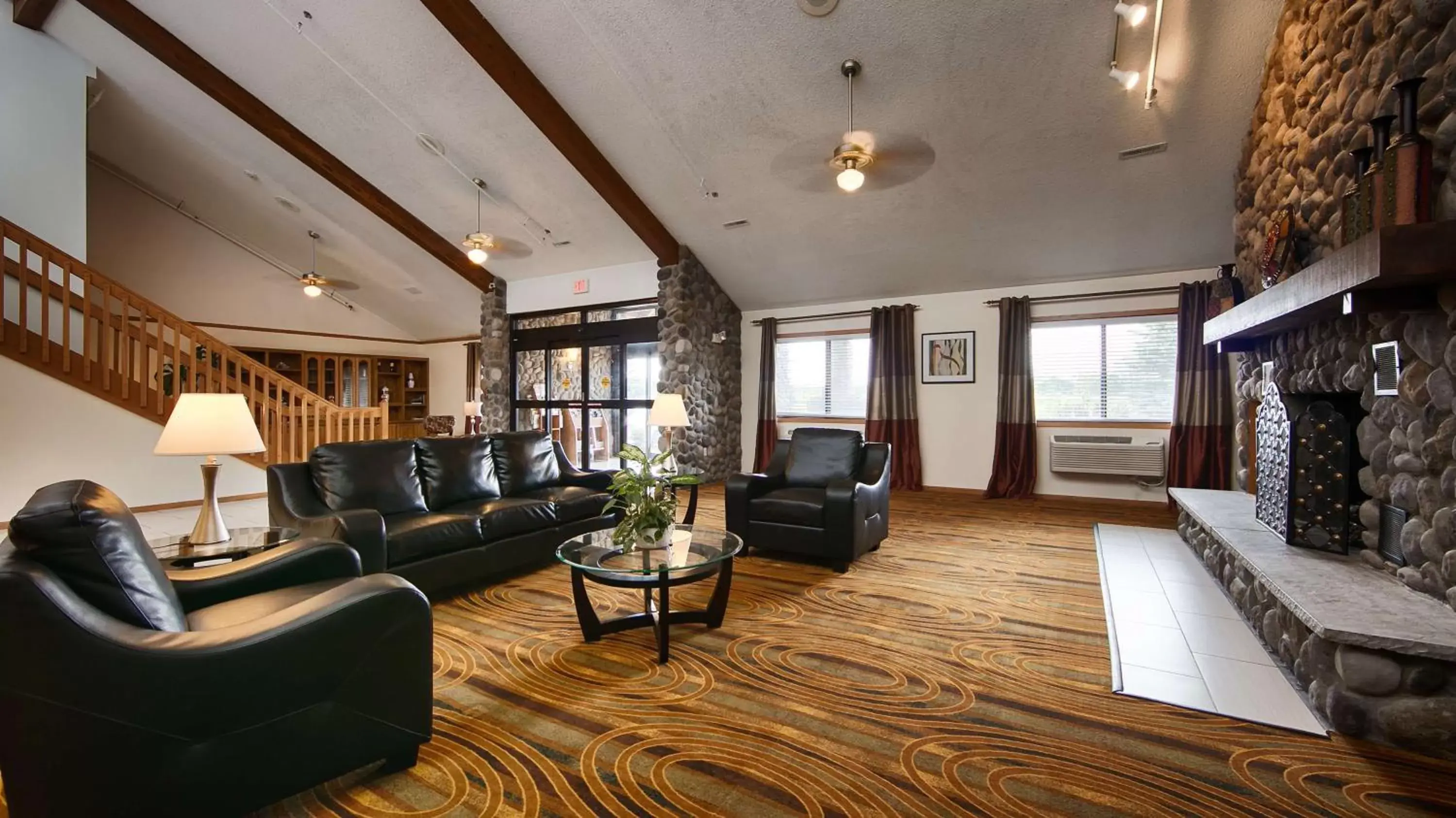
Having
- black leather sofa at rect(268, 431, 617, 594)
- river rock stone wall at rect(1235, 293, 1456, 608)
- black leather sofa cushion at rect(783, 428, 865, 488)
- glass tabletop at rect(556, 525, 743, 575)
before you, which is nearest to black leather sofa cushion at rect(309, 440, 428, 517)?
black leather sofa at rect(268, 431, 617, 594)

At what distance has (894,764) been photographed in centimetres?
186

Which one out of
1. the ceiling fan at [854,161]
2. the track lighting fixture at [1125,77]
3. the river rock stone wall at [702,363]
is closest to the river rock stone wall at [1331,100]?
the track lighting fixture at [1125,77]

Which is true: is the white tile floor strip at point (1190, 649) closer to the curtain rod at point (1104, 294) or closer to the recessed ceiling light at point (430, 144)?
the curtain rod at point (1104, 294)

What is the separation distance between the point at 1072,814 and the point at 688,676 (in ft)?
4.43

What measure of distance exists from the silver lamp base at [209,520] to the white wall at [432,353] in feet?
27.8

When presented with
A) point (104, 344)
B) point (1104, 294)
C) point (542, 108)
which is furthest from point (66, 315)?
point (1104, 294)

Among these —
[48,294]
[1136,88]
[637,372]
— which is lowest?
[637,372]

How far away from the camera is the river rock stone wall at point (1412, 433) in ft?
7.13

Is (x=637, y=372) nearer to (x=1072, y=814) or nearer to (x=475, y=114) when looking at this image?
(x=475, y=114)

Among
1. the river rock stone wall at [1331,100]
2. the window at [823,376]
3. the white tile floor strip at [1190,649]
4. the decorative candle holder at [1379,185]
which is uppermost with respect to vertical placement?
the river rock stone wall at [1331,100]

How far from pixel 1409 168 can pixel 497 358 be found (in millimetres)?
8872

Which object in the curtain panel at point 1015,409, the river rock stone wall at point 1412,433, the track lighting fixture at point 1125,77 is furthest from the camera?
the curtain panel at point 1015,409

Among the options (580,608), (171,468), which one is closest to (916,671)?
(580,608)

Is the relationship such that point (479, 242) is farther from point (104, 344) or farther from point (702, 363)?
point (104, 344)
